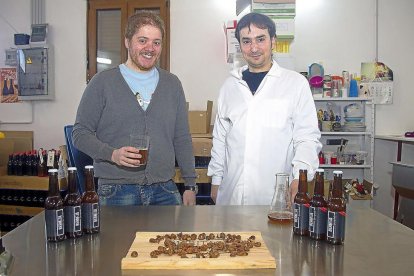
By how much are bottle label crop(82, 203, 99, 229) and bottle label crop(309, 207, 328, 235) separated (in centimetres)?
68

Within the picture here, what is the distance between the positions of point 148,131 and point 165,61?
2690mm

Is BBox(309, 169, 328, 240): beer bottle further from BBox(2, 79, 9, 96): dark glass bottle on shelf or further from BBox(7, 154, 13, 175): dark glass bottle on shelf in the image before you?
BBox(2, 79, 9, 96): dark glass bottle on shelf

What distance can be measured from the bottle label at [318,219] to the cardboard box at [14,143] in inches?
148

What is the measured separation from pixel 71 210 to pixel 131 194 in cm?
60

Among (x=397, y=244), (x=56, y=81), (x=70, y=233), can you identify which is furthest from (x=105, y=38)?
(x=397, y=244)

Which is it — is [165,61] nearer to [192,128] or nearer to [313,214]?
[192,128]

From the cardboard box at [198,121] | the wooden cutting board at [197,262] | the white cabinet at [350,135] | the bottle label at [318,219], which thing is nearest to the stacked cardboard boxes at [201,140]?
the cardboard box at [198,121]

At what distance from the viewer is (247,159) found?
1954 mm

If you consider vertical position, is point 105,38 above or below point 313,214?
above

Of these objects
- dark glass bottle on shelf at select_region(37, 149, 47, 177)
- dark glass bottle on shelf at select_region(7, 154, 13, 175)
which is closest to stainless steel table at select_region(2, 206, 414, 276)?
dark glass bottle on shelf at select_region(37, 149, 47, 177)

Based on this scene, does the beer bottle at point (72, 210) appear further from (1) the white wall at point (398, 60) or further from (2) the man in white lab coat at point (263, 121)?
(1) the white wall at point (398, 60)

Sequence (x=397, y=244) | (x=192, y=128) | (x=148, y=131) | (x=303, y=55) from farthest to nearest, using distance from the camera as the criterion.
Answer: (x=303, y=55)
(x=192, y=128)
(x=148, y=131)
(x=397, y=244)

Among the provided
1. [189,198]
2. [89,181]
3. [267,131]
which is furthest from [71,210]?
[267,131]

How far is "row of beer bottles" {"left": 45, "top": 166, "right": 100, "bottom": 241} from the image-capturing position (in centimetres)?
118
